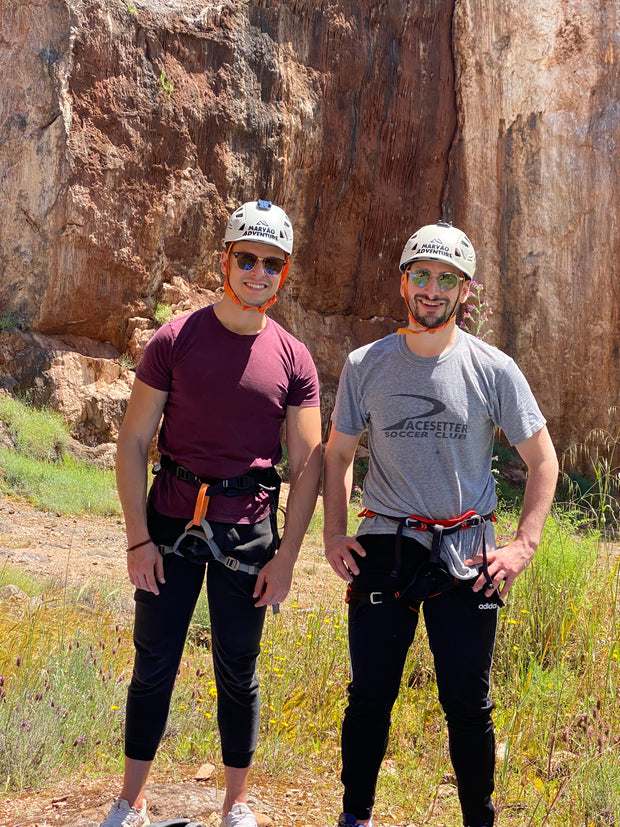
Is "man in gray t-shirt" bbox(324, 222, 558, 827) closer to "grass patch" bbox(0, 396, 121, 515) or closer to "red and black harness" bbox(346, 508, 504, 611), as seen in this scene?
"red and black harness" bbox(346, 508, 504, 611)

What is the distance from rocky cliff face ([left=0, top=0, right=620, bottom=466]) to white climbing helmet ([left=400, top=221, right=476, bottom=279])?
9.77 metres

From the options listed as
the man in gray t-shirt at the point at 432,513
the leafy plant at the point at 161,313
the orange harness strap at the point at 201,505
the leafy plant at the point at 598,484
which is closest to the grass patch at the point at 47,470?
the leafy plant at the point at 161,313

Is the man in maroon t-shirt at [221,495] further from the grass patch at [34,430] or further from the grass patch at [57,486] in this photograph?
the grass patch at [34,430]

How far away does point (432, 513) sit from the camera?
107 inches

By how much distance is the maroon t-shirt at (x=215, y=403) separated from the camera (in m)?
2.82

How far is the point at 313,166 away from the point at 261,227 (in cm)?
1233

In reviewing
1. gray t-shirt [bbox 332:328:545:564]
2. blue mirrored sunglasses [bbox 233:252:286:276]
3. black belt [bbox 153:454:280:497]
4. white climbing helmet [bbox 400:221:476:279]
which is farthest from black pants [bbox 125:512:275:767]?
white climbing helmet [bbox 400:221:476:279]

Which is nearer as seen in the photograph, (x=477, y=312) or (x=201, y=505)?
(x=201, y=505)

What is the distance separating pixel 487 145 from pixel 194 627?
1243cm

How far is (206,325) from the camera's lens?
2904 millimetres

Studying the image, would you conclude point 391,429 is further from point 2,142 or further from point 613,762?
point 2,142

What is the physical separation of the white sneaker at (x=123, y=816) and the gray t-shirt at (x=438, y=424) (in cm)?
120

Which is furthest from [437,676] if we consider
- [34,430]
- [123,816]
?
[34,430]

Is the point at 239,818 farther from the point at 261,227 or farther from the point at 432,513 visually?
the point at 261,227
